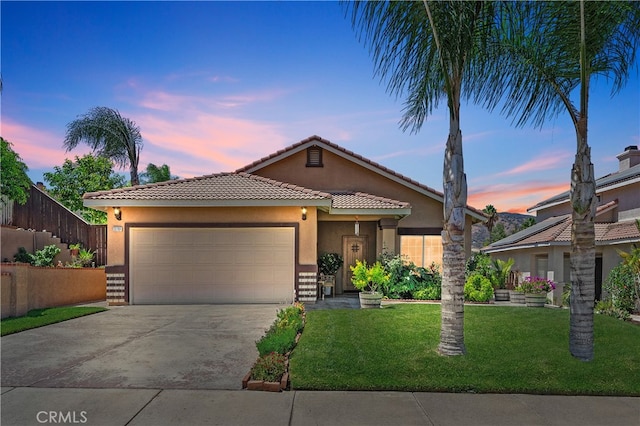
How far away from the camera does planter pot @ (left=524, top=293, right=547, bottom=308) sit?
1189 cm

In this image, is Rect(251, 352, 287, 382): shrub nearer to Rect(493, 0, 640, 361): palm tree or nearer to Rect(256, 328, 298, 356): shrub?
Rect(256, 328, 298, 356): shrub

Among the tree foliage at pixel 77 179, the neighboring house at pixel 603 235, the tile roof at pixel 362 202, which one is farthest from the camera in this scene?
the tree foliage at pixel 77 179

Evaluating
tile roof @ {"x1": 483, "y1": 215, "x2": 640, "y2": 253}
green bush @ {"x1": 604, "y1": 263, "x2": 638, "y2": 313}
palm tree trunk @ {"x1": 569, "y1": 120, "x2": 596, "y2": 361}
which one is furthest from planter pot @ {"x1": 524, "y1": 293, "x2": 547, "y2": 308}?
palm tree trunk @ {"x1": 569, "y1": 120, "x2": 596, "y2": 361}

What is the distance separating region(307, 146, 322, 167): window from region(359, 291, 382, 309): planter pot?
6.98 meters

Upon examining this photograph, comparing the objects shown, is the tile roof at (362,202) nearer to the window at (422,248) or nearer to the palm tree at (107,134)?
the window at (422,248)

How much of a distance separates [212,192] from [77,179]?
1919 centimetres

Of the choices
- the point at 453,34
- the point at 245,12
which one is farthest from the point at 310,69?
the point at 453,34

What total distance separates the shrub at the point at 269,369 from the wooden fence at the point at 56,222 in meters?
14.4

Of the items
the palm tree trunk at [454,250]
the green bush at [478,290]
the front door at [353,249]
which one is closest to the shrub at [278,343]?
the palm tree trunk at [454,250]

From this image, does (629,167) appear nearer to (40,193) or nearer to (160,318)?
(160,318)

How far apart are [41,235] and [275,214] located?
396 inches

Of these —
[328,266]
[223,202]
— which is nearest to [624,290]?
[328,266]

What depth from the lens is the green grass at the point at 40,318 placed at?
28.2ft

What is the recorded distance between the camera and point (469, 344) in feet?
22.3
